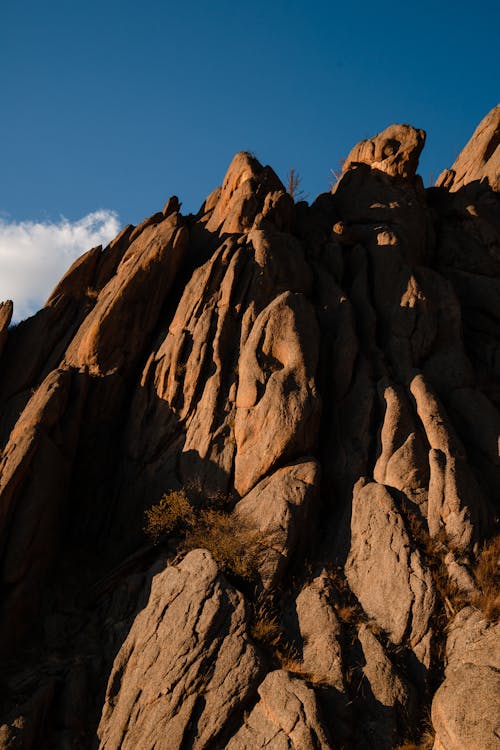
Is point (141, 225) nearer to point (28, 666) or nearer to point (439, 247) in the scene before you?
point (439, 247)

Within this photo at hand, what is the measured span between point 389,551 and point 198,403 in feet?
24.4

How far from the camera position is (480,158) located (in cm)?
3189

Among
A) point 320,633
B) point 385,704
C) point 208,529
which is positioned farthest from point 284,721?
point 208,529

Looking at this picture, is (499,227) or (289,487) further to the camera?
(499,227)

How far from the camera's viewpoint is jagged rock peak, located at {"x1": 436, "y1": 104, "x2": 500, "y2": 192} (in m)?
30.3

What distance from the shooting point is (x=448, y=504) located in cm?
1532

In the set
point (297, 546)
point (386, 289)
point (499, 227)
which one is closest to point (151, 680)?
point (297, 546)

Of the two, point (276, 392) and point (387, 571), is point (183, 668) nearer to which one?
point (387, 571)

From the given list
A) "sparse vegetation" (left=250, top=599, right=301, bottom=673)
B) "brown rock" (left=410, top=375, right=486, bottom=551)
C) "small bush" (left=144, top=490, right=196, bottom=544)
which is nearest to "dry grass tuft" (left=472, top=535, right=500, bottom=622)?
"brown rock" (left=410, top=375, right=486, bottom=551)

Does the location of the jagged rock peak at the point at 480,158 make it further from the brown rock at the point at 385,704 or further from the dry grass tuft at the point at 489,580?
the brown rock at the point at 385,704

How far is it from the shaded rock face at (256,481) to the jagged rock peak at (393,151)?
2740 mm

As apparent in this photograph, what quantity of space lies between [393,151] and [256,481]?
19.5 m

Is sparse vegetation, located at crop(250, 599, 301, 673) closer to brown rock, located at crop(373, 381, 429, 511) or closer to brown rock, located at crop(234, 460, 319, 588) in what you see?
brown rock, located at crop(234, 460, 319, 588)

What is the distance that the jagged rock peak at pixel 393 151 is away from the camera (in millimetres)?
28016
